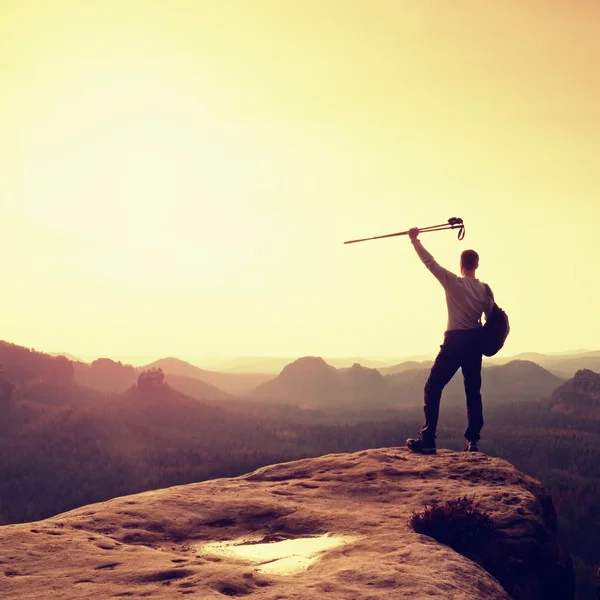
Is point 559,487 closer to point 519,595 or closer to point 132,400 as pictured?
point 519,595

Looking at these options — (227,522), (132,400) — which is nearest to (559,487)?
(227,522)

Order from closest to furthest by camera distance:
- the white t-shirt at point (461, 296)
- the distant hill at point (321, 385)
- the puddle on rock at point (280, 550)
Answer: the puddle on rock at point (280, 550)
the white t-shirt at point (461, 296)
the distant hill at point (321, 385)

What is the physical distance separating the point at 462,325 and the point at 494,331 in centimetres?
62

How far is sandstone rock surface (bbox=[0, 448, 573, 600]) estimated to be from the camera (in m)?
5.23

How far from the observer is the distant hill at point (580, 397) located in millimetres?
50781

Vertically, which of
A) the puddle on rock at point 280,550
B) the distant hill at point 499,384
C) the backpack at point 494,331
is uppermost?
the backpack at point 494,331

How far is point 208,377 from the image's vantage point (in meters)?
159

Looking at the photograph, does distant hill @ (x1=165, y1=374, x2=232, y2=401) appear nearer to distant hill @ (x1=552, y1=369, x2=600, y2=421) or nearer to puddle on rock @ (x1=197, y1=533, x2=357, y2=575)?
distant hill @ (x1=552, y1=369, x2=600, y2=421)

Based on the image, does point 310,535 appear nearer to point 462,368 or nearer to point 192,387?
point 462,368

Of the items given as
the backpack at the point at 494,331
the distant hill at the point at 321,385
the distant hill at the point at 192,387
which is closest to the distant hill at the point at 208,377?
the distant hill at the point at 321,385

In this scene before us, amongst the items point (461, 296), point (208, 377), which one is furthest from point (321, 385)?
point (461, 296)

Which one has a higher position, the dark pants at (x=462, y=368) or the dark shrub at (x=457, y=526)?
the dark pants at (x=462, y=368)

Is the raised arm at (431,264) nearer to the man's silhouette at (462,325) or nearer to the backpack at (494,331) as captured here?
the man's silhouette at (462,325)

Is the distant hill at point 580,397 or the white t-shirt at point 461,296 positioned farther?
the distant hill at point 580,397
